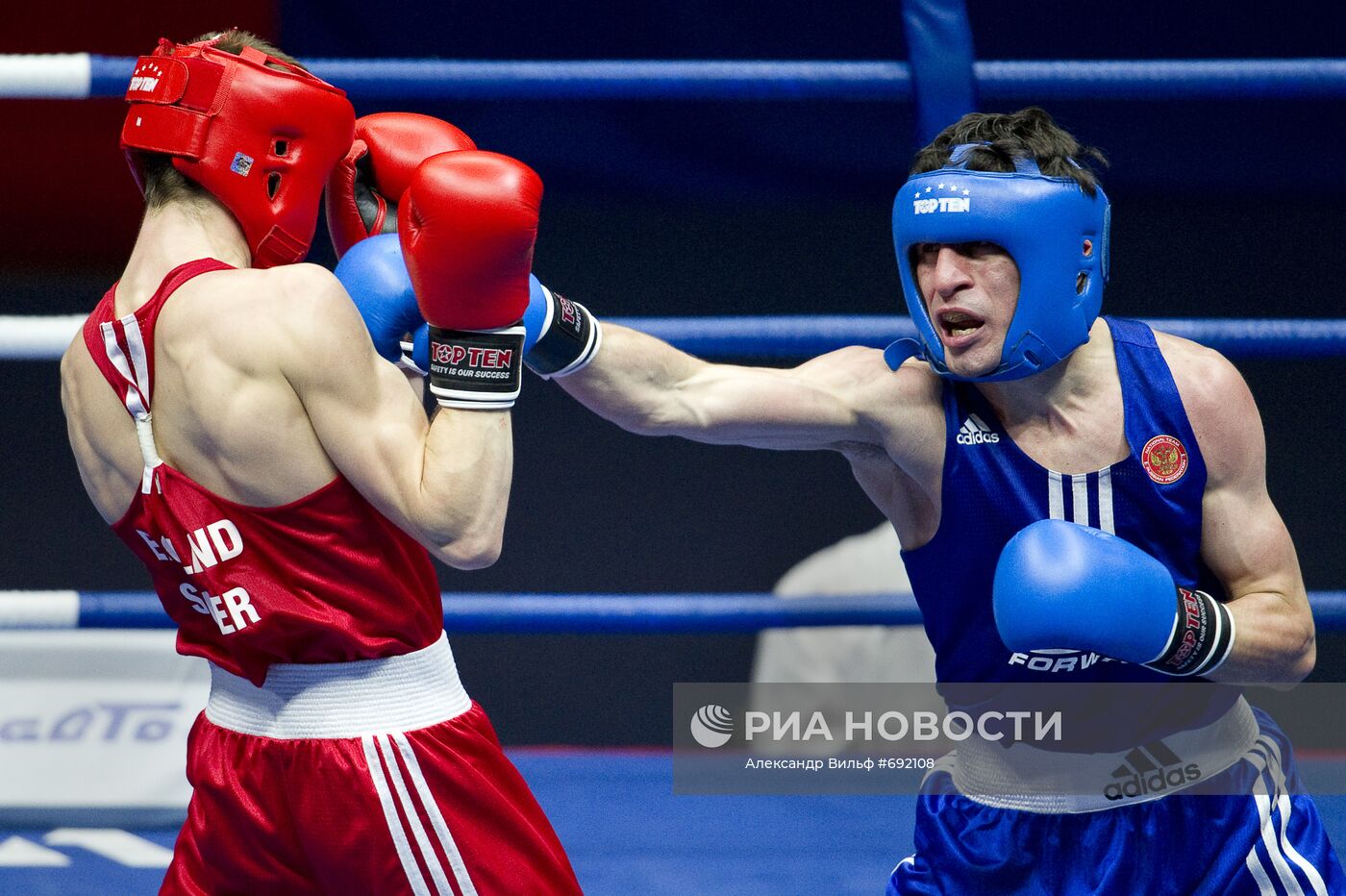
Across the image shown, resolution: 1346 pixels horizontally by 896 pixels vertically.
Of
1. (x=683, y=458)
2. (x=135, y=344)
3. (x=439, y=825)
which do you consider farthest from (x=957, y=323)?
(x=683, y=458)

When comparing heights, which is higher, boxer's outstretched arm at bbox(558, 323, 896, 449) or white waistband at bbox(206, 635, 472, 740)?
boxer's outstretched arm at bbox(558, 323, 896, 449)

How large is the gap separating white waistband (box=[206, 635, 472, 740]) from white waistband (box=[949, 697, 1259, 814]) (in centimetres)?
71

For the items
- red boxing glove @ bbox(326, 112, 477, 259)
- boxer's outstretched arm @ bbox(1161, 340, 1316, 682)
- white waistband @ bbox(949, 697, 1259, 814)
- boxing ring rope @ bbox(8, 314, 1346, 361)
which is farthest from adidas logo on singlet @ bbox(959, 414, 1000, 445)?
red boxing glove @ bbox(326, 112, 477, 259)

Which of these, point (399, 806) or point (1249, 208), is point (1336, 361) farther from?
point (399, 806)

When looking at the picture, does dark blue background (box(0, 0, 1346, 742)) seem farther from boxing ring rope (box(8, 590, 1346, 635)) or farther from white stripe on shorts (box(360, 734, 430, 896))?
white stripe on shorts (box(360, 734, 430, 896))

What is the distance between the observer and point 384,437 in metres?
1.66

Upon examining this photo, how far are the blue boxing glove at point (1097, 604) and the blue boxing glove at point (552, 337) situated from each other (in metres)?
0.58

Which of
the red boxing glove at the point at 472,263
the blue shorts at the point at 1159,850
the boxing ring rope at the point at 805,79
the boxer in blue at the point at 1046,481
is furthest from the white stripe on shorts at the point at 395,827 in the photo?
the boxing ring rope at the point at 805,79

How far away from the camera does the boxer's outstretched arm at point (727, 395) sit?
1971 mm

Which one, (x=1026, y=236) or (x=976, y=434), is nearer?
(x=1026, y=236)

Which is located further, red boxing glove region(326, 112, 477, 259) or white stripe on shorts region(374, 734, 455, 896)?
red boxing glove region(326, 112, 477, 259)

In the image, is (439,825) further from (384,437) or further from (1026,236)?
(1026,236)

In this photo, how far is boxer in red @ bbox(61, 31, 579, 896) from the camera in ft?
5.42

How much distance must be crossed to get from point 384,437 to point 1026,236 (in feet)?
2.59
